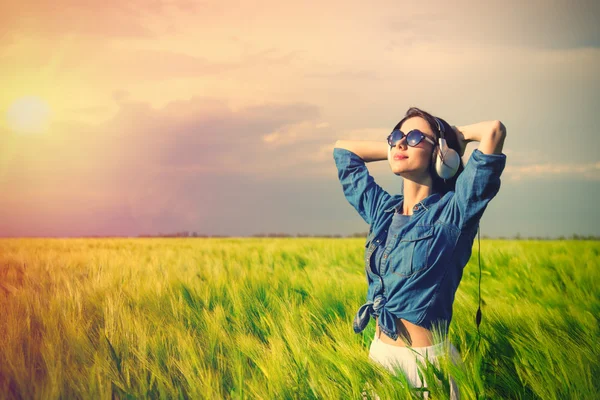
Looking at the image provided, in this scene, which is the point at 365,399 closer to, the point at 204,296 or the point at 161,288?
the point at 204,296

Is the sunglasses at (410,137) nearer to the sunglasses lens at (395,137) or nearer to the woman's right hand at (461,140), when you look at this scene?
the sunglasses lens at (395,137)

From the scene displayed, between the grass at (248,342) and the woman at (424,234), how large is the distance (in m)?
0.15

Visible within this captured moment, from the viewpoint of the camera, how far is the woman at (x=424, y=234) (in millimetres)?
1879

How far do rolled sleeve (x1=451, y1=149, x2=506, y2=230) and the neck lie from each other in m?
0.25

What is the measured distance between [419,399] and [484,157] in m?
0.89

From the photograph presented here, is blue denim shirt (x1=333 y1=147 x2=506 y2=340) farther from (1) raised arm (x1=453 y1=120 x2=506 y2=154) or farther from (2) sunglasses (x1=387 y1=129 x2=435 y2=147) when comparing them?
(2) sunglasses (x1=387 y1=129 x2=435 y2=147)

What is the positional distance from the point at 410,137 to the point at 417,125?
0.41 feet

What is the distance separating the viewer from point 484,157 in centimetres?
183

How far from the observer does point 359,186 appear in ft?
7.86

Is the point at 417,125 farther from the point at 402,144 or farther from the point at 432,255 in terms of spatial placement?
the point at 432,255

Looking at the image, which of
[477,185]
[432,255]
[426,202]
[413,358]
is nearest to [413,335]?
[413,358]

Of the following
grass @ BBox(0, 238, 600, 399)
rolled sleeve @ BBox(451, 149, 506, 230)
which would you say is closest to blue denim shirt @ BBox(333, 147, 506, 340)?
rolled sleeve @ BBox(451, 149, 506, 230)

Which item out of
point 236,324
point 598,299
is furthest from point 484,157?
point 598,299

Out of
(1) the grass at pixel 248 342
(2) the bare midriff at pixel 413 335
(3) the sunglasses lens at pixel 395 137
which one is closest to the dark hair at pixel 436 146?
(3) the sunglasses lens at pixel 395 137
